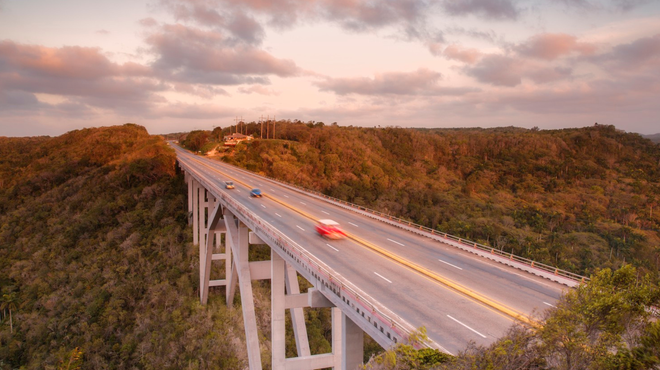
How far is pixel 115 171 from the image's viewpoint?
229 feet

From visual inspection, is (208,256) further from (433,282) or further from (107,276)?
(433,282)

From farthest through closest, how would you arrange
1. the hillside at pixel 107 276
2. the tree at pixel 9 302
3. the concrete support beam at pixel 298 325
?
the tree at pixel 9 302 → the hillside at pixel 107 276 → the concrete support beam at pixel 298 325

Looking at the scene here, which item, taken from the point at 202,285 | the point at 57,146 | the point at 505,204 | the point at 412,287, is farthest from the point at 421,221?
the point at 57,146

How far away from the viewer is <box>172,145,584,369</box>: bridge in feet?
39.4

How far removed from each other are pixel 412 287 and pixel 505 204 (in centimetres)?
8087

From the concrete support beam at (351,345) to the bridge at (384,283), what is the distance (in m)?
0.03

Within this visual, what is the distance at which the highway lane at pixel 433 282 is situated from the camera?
12266 millimetres

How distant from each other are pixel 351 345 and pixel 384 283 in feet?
12.0

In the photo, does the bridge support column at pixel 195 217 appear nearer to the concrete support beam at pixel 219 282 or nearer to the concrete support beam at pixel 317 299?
the concrete support beam at pixel 219 282

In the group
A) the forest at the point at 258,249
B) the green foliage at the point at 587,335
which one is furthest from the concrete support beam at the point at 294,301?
the green foliage at the point at 587,335

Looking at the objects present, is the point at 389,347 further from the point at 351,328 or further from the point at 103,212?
the point at 103,212

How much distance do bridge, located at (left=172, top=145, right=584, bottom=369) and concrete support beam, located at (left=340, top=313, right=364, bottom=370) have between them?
3cm

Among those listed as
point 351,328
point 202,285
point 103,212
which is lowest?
point 202,285

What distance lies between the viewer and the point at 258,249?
153 feet
